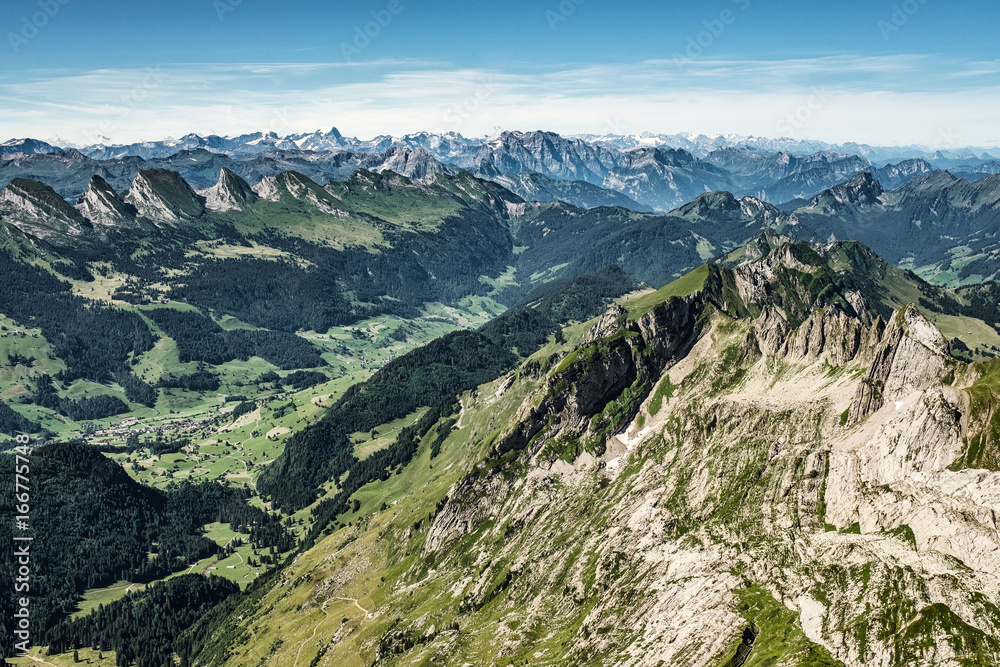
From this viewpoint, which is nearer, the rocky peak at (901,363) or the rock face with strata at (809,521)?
the rock face with strata at (809,521)

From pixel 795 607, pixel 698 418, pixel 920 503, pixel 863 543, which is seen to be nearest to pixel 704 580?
pixel 795 607

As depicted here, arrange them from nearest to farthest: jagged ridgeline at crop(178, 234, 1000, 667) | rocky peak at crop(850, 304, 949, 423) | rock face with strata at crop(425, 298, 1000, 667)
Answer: rock face with strata at crop(425, 298, 1000, 667), jagged ridgeline at crop(178, 234, 1000, 667), rocky peak at crop(850, 304, 949, 423)

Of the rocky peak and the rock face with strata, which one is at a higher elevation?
the rocky peak

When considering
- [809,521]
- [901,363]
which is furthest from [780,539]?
[901,363]

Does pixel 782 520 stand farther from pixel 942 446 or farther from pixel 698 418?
pixel 698 418

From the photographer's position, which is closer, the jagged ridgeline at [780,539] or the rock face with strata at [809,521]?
the rock face with strata at [809,521]

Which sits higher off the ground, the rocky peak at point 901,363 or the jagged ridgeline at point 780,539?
the rocky peak at point 901,363

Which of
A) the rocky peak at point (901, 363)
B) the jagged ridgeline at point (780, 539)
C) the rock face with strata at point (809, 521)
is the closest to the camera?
the rock face with strata at point (809, 521)

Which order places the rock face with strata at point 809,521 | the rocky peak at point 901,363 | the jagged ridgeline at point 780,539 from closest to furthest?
the rock face with strata at point 809,521
the jagged ridgeline at point 780,539
the rocky peak at point 901,363

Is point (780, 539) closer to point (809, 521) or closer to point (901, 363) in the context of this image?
point (809, 521)

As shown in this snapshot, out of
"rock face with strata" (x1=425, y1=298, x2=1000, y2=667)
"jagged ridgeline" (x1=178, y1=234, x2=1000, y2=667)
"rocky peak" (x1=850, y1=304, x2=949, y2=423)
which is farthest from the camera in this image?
"rocky peak" (x1=850, y1=304, x2=949, y2=423)

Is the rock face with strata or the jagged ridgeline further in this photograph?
the jagged ridgeline
